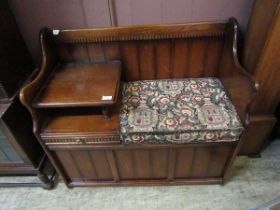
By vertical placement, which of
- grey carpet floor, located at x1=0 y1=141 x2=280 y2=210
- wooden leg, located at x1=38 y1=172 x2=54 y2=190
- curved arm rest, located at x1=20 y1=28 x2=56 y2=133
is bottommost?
grey carpet floor, located at x1=0 y1=141 x2=280 y2=210

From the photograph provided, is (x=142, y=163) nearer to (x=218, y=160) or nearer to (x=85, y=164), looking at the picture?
(x=85, y=164)

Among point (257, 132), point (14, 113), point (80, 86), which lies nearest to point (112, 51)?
point (80, 86)

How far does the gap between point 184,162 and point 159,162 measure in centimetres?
15

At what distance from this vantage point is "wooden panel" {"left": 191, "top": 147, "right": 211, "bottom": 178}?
1.17 meters

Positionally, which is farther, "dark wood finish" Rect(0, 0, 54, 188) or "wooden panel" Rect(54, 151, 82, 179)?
"wooden panel" Rect(54, 151, 82, 179)

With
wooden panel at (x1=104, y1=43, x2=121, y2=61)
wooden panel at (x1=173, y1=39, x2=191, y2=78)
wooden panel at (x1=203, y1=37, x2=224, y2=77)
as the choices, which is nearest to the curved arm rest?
wooden panel at (x1=104, y1=43, x2=121, y2=61)

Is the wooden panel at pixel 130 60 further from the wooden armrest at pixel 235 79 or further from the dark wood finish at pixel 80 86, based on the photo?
the wooden armrest at pixel 235 79

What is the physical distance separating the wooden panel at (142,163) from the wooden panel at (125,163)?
25mm

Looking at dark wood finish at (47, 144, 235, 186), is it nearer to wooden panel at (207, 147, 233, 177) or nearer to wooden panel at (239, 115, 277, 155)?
wooden panel at (207, 147, 233, 177)

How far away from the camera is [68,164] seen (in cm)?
127

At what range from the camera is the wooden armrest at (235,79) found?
100cm

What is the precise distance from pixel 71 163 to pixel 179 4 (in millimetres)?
1125

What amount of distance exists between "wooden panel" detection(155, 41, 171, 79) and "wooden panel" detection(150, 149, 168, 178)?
51 cm

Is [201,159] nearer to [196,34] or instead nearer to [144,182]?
[144,182]
